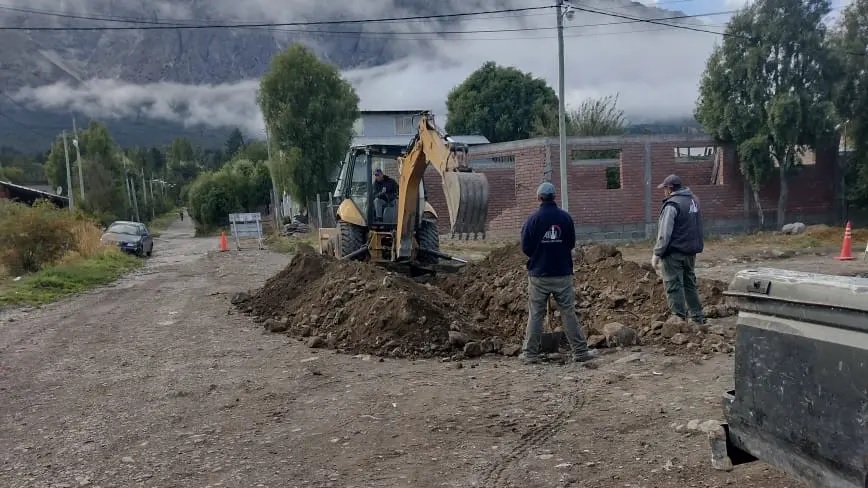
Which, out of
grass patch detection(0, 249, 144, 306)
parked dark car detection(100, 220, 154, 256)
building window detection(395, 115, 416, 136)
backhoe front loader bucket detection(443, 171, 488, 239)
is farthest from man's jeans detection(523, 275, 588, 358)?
building window detection(395, 115, 416, 136)

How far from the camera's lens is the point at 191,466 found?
4.54m

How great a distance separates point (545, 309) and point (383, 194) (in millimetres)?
6067

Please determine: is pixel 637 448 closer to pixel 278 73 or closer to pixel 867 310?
pixel 867 310

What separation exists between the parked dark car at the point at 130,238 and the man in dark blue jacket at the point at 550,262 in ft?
72.5

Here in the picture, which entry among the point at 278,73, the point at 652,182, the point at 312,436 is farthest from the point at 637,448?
the point at 278,73

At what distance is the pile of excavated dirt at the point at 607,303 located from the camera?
7.16m

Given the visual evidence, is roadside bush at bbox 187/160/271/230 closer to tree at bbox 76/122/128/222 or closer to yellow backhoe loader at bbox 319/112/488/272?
tree at bbox 76/122/128/222

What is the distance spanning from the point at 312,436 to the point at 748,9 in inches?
919

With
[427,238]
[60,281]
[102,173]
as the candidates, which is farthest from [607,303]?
[102,173]

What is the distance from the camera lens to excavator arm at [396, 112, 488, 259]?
8648mm

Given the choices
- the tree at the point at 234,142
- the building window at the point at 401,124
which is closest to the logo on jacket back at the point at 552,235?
the building window at the point at 401,124

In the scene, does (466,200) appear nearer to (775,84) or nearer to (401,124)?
(775,84)

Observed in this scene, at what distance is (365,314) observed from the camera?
8.27 metres

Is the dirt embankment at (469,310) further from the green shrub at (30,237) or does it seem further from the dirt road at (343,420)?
the green shrub at (30,237)
